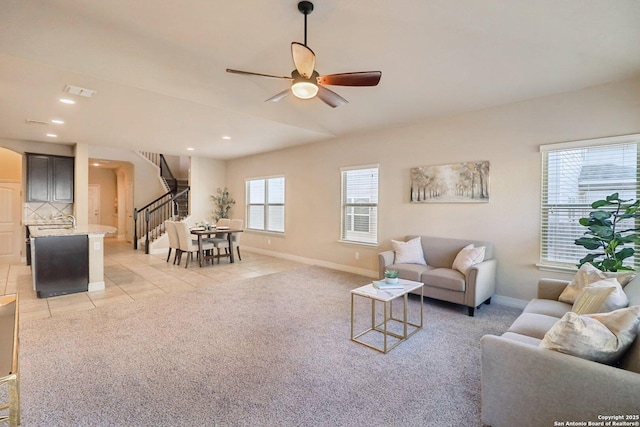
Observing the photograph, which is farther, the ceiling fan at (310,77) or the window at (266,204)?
the window at (266,204)

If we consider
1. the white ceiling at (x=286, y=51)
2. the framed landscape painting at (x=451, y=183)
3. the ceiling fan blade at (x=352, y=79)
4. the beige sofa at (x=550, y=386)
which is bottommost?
the beige sofa at (x=550, y=386)

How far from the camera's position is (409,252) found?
4.45 metres

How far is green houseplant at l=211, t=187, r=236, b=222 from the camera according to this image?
892 cm

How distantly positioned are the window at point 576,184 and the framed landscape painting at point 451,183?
2.30ft

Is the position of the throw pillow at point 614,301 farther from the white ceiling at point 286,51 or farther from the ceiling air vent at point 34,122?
the ceiling air vent at point 34,122

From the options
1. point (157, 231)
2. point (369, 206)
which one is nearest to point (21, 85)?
point (369, 206)

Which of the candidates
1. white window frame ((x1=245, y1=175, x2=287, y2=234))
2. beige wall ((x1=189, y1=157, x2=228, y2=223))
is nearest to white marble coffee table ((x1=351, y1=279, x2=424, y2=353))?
white window frame ((x1=245, y1=175, x2=287, y2=234))

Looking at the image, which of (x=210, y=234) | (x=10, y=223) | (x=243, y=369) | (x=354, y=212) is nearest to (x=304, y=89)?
(x=243, y=369)

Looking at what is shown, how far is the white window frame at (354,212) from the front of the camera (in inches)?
217

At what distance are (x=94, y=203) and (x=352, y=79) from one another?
1151cm

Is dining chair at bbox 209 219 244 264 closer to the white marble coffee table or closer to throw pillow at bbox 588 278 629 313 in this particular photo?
the white marble coffee table

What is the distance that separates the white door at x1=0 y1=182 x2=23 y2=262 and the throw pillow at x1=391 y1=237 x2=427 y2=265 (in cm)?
790

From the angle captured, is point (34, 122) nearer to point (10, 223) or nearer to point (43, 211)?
point (43, 211)

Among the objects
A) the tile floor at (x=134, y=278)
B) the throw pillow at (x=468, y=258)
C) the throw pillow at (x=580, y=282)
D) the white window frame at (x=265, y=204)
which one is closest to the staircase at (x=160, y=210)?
the tile floor at (x=134, y=278)
